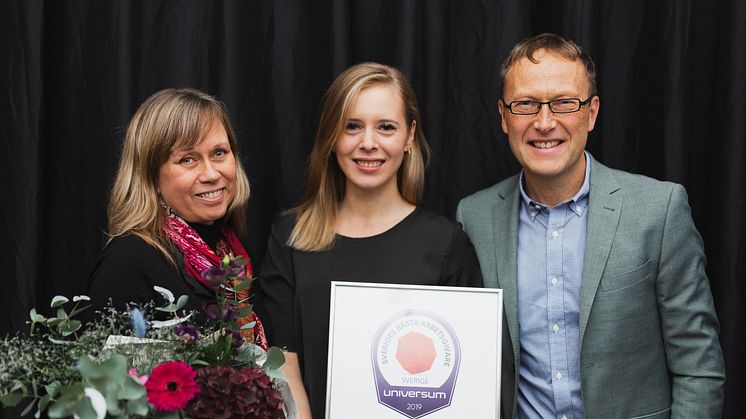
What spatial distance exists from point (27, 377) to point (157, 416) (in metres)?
0.31

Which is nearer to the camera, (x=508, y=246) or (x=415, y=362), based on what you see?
(x=415, y=362)

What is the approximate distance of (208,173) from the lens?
2.39m

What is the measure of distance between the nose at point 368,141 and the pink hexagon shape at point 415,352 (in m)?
0.61

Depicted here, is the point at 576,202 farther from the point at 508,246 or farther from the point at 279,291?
the point at 279,291

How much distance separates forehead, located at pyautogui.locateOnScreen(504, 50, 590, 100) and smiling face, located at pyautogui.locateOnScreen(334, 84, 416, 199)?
0.39m

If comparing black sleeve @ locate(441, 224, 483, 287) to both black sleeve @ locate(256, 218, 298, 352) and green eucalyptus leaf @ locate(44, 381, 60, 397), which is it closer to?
black sleeve @ locate(256, 218, 298, 352)

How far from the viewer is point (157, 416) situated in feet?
5.26

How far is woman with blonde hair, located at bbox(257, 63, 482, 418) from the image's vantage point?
244 cm

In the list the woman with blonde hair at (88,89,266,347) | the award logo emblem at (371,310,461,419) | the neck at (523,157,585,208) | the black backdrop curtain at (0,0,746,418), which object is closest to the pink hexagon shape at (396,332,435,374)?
the award logo emblem at (371,310,461,419)

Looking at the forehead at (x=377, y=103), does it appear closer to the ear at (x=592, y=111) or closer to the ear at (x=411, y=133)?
the ear at (x=411, y=133)

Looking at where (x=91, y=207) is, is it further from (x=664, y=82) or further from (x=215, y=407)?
(x=664, y=82)

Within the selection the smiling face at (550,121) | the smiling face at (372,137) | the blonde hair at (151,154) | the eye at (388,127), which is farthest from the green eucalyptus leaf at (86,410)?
the smiling face at (550,121)

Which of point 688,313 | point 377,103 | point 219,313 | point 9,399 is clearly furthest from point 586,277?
point 9,399

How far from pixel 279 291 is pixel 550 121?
3.21ft
